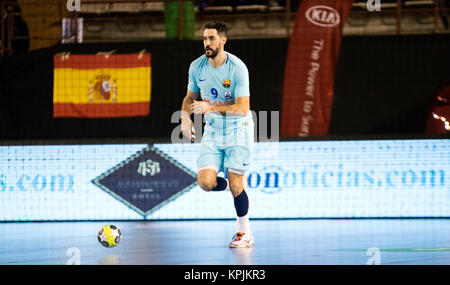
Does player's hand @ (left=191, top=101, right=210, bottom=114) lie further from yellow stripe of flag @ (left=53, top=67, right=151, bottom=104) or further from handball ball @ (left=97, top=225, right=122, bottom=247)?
yellow stripe of flag @ (left=53, top=67, right=151, bottom=104)

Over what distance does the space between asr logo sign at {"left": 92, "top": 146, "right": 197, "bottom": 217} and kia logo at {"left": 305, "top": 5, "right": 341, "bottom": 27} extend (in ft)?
10.0

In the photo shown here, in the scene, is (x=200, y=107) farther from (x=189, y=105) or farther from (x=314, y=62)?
(x=314, y=62)

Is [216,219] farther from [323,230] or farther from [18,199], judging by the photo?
[18,199]

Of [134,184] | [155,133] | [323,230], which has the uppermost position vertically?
[155,133]

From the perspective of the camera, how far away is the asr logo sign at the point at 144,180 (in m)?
9.38

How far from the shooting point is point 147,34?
43.7ft

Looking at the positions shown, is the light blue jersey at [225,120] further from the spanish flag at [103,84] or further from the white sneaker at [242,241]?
the spanish flag at [103,84]

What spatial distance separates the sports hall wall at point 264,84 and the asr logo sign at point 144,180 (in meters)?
1.54

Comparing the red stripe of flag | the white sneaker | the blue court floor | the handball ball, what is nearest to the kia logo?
the red stripe of flag

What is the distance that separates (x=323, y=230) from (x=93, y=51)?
16.8ft

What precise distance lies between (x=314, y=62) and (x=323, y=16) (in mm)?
683

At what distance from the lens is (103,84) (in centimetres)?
1093

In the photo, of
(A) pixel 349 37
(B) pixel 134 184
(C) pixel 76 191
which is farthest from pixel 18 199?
(A) pixel 349 37

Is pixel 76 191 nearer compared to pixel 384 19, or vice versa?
pixel 76 191
